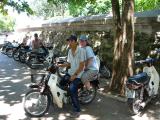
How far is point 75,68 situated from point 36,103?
1170 millimetres

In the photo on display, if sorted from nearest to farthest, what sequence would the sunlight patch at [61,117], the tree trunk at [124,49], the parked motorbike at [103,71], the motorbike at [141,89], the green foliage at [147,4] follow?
the motorbike at [141,89]
the sunlight patch at [61,117]
the tree trunk at [124,49]
the parked motorbike at [103,71]
the green foliage at [147,4]

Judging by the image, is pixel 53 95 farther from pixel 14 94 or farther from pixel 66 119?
pixel 14 94

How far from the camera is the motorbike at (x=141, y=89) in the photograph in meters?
7.12

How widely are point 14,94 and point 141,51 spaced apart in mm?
4714

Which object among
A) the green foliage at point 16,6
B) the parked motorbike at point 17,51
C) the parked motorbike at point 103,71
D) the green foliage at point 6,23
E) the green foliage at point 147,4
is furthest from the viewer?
the green foliage at point 6,23

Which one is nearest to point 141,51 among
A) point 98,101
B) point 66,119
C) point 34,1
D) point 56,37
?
point 98,101

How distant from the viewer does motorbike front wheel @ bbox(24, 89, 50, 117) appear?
7.37 m

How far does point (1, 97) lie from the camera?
30.7 ft

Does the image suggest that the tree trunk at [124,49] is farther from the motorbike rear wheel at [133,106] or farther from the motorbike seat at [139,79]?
the motorbike rear wheel at [133,106]

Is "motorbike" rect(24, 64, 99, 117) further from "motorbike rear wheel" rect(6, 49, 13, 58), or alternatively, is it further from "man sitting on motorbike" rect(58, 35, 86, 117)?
"motorbike rear wheel" rect(6, 49, 13, 58)

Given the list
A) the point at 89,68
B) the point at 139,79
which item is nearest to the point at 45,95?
the point at 89,68

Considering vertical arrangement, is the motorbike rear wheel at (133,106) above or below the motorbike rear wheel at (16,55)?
above

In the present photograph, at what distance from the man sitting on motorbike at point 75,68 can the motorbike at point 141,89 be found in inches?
43.4

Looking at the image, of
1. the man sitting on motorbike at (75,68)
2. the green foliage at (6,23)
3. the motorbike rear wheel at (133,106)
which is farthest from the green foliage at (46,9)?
the motorbike rear wheel at (133,106)
